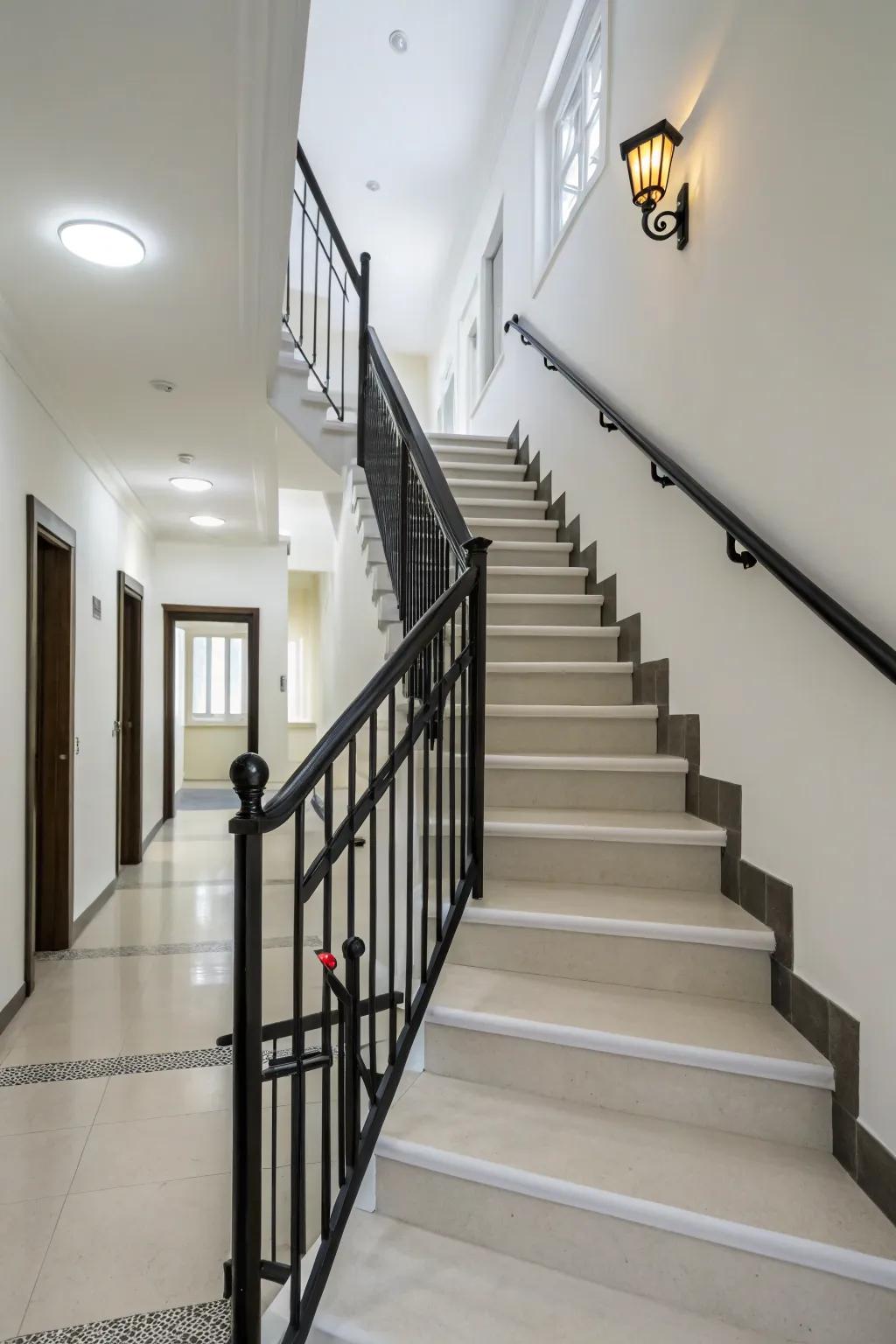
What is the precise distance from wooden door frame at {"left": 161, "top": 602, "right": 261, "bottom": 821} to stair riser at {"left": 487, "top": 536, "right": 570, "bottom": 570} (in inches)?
168

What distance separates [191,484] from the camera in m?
5.25

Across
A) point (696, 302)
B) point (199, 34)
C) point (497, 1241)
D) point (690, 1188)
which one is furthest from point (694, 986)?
point (199, 34)

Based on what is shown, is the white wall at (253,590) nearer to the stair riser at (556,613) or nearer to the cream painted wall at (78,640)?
the cream painted wall at (78,640)

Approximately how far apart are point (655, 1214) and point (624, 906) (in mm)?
769

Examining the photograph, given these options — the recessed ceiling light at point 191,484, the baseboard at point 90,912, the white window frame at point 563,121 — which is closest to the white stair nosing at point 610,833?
the baseboard at point 90,912

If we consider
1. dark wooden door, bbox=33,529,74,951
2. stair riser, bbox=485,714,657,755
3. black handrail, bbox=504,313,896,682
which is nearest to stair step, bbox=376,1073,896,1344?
black handrail, bbox=504,313,896,682

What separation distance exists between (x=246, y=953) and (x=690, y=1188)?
953 mm

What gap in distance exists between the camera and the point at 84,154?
6.45 feet

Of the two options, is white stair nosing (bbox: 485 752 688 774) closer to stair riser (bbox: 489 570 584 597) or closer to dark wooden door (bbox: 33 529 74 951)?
stair riser (bbox: 489 570 584 597)

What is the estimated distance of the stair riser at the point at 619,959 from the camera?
186 centimetres

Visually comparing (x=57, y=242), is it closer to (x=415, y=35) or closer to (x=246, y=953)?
(x=246, y=953)

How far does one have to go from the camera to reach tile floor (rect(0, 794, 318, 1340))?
1677 millimetres

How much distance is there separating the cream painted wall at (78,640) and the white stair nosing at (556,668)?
199cm

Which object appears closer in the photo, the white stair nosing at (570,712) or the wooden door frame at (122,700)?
the white stair nosing at (570,712)
